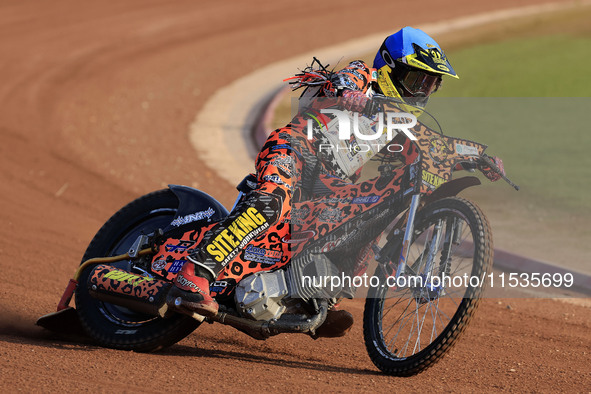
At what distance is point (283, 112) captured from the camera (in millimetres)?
15641

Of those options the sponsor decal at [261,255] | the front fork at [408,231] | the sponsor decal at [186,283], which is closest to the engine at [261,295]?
the sponsor decal at [261,255]

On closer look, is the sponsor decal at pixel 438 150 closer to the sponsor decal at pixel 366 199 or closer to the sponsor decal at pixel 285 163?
the sponsor decal at pixel 366 199

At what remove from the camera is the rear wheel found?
5.69 metres

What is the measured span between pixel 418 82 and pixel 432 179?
80cm

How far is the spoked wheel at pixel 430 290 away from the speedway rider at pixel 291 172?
0.95 ft

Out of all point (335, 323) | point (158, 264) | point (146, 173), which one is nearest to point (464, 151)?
point (335, 323)

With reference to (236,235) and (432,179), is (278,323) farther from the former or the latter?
(432,179)

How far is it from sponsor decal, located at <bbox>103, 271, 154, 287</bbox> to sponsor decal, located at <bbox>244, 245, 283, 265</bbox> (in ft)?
2.25

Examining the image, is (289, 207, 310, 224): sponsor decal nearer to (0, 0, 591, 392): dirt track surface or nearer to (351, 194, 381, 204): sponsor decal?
(351, 194, 381, 204): sponsor decal

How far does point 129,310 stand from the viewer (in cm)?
598

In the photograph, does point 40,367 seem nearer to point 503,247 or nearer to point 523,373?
point 523,373

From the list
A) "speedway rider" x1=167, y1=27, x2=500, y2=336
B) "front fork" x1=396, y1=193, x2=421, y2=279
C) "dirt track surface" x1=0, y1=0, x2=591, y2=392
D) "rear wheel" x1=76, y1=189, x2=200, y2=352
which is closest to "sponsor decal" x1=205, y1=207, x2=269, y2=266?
"speedway rider" x1=167, y1=27, x2=500, y2=336

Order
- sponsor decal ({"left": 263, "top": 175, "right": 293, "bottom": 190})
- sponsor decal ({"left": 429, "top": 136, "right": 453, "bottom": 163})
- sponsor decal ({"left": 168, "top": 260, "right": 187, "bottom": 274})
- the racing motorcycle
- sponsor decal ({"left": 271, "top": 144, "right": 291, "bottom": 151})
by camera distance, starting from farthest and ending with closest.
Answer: sponsor decal ({"left": 168, "top": 260, "right": 187, "bottom": 274})
sponsor decal ({"left": 271, "top": 144, "right": 291, "bottom": 151})
sponsor decal ({"left": 263, "top": 175, "right": 293, "bottom": 190})
sponsor decal ({"left": 429, "top": 136, "right": 453, "bottom": 163})
the racing motorcycle

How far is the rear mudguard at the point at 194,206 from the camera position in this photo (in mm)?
5930
